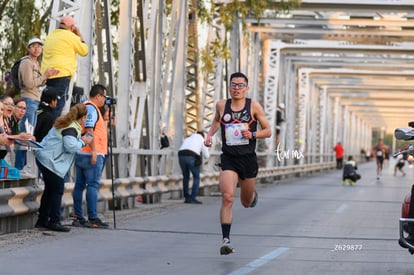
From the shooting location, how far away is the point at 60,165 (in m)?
13.4

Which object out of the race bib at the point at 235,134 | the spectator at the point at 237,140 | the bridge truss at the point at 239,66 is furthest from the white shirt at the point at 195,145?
the race bib at the point at 235,134

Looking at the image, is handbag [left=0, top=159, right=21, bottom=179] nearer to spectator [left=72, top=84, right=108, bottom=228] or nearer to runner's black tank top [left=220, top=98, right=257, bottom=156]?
spectator [left=72, top=84, right=108, bottom=228]

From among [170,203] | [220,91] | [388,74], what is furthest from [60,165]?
[388,74]

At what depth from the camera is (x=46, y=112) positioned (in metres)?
14.4

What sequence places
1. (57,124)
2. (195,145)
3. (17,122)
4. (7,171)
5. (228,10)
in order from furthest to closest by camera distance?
(228,10) → (195,145) → (17,122) → (57,124) → (7,171)

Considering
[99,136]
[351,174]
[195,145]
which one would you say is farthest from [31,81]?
[351,174]

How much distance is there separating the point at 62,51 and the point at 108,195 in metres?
3.15

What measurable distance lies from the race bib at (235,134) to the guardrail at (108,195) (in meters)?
2.68

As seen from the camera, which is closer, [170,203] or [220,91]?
[170,203]

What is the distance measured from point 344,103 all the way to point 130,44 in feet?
260

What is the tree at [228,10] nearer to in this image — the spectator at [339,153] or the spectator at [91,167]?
the spectator at [91,167]

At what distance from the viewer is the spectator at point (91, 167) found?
47.5 feet

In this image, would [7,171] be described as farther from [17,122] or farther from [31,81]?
[31,81]

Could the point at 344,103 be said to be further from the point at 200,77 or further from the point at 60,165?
the point at 60,165
